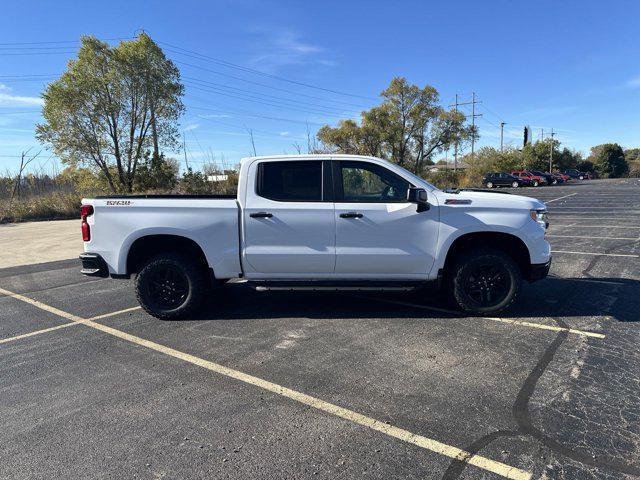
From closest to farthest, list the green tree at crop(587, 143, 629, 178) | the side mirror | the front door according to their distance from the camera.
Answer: the side mirror
the front door
the green tree at crop(587, 143, 629, 178)

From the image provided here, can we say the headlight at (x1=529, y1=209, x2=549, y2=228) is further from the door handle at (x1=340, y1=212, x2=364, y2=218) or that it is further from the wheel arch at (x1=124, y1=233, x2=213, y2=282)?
the wheel arch at (x1=124, y1=233, x2=213, y2=282)

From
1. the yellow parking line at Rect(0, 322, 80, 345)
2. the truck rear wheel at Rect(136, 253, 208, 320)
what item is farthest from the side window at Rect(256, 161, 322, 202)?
the yellow parking line at Rect(0, 322, 80, 345)

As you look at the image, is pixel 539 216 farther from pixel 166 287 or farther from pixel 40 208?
pixel 40 208

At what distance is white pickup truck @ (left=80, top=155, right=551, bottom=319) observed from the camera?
501 cm

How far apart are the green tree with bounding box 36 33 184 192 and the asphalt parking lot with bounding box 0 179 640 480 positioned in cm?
1923

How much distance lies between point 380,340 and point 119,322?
3.21 meters

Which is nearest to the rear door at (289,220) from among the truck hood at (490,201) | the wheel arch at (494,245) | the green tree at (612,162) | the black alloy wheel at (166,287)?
the black alloy wheel at (166,287)

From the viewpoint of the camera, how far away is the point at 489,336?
4.59 meters

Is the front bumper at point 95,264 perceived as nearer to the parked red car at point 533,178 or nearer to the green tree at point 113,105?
the green tree at point 113,105

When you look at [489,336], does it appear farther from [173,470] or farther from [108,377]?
[108,377]

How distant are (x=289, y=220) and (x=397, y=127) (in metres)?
47.0

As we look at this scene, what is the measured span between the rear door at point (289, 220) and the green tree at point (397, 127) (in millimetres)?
44035

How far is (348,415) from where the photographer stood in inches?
124

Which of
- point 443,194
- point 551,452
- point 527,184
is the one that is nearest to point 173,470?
point 551,452
